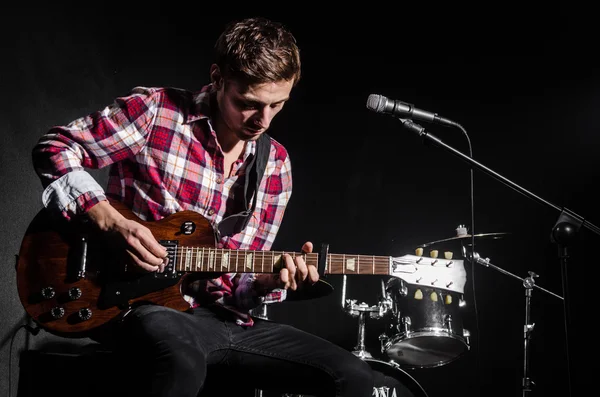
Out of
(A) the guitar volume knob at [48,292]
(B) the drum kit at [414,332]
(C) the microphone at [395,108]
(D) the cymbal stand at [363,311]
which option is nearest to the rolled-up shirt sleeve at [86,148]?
(A) the guitar volume knob at [48,292]

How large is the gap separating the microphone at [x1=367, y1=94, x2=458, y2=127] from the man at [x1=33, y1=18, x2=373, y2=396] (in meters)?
0.41

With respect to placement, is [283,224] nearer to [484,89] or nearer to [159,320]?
[484,89]

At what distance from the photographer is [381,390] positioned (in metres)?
3.37

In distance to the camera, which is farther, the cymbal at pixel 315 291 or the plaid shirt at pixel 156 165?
the cymbal at pixel 315 291

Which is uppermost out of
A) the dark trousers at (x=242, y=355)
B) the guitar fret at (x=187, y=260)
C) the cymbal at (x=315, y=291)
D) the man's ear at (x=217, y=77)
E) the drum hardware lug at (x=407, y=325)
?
the man's ear at (x=217, y=77)

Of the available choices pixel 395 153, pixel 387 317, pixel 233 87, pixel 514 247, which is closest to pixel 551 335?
pixel 514 247

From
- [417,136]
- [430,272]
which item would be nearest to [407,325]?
[430,272]

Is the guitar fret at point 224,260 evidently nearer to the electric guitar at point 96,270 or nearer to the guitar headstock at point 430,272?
the electric guitar at point 96,270


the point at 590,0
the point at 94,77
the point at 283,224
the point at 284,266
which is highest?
the point at 590,0

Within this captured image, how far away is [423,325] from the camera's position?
330 centimetres

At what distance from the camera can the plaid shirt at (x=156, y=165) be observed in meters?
1.95

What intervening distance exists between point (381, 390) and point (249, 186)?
1840mm

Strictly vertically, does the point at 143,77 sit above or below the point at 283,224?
above

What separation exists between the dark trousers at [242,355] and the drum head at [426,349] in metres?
1.37
